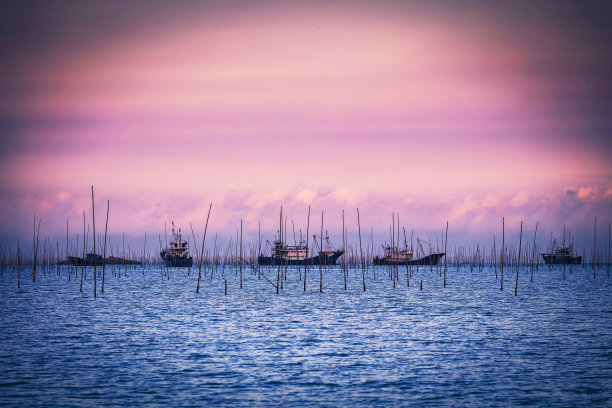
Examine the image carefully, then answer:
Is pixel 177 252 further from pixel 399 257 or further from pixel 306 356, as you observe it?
pixel 306 356

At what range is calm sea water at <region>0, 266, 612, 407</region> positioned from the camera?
1866 centimetres

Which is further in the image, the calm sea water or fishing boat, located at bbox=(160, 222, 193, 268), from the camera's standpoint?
fishing boat, located at bbox=(160, 222, 193, 268)

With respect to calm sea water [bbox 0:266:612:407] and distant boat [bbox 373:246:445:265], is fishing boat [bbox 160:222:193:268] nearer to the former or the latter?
distant boat [bbox 373:246:445:265]

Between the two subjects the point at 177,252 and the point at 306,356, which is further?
the point at 177,252

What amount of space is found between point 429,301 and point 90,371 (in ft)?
119

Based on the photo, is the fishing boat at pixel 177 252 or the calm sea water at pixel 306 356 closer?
the calm sea water at pixel 306 356

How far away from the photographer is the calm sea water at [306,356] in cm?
1866

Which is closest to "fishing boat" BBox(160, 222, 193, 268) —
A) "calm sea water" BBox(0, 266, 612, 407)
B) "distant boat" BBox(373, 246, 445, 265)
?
"distant boat" BBox(373, 246, 445, 265)

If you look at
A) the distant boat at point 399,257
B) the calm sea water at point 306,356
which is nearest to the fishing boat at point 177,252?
the distant boat at point 399,257

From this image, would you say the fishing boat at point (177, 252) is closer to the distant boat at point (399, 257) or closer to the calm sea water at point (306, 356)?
the distant boat at point (399, 257)

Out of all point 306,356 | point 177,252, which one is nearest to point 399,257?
point 177,252

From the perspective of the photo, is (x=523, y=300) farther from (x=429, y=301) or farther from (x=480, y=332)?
(x=480, y=332)

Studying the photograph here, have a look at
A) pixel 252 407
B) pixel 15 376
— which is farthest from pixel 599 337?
pixel 15 376

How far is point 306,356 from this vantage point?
25078 millimetres
